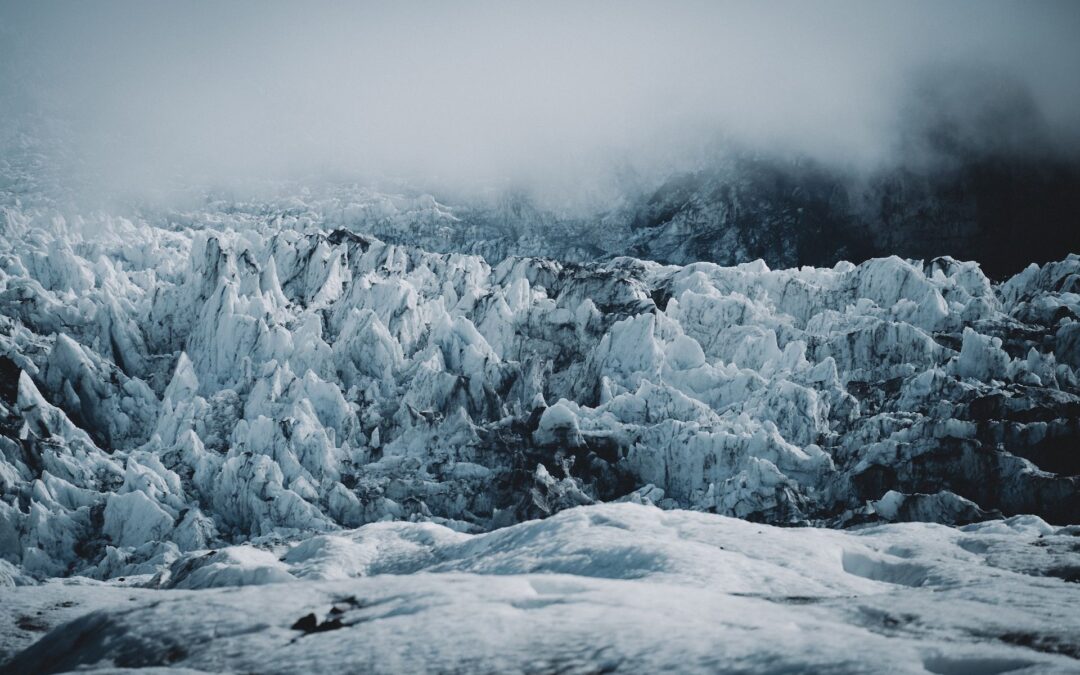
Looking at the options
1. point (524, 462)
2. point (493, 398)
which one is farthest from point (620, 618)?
point (493, 398)

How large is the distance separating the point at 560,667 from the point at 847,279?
69278 mm

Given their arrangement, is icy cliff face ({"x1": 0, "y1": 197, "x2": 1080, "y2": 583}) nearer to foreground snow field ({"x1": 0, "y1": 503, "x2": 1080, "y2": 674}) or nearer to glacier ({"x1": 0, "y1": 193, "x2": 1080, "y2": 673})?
glacier ({"x1": 0, "y1": 193, "x2": 1080, "y2": 673})

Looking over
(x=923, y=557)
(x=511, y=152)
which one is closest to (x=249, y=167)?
(x=511, y=152)

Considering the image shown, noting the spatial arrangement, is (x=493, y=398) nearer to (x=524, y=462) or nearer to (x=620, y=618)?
(x=524, y=462)

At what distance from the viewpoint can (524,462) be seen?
46219 millimetres

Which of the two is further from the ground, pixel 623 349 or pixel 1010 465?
pixel 623 349

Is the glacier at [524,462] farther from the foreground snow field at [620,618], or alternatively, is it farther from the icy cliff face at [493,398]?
the icy cliff face at [493,398]

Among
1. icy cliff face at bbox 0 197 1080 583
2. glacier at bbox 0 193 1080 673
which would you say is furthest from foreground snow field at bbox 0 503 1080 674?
icy cliff face at bbox 0 197 1080 583

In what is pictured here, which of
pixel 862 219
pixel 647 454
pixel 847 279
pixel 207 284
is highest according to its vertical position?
pixel 862 219

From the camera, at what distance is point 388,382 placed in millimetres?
56562

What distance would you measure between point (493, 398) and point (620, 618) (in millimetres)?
44409

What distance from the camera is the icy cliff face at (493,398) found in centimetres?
3962

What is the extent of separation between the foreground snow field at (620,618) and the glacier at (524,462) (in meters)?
0.08

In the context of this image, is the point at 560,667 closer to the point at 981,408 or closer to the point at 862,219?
the point at 981,408
